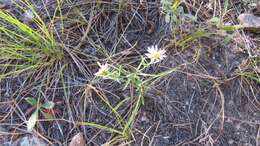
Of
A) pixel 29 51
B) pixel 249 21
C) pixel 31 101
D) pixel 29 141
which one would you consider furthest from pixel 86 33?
pixel 249 21

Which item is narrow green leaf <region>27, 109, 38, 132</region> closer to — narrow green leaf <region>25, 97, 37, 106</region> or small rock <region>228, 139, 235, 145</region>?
narrow green leaf <region>25, 97, 37, 106</region>

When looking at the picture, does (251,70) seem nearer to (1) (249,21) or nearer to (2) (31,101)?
(1) (249,21)

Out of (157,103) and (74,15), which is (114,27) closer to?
(74,15)

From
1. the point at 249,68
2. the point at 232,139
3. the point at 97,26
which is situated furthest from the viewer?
the point at 97,26

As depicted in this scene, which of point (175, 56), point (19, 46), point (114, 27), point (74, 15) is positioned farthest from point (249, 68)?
point (19, 46)

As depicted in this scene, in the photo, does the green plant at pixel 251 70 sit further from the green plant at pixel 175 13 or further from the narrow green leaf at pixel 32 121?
the narrow green leaf at pixel 32 121

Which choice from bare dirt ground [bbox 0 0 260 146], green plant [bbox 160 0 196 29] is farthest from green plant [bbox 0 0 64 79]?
green plant [bbox 160 0 196 29]
